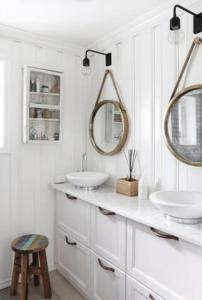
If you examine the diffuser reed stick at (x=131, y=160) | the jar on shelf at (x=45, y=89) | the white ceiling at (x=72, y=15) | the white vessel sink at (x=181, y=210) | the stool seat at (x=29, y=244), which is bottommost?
the stool seat at (x=29, y=244)

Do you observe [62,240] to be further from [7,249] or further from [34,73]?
[34,73]

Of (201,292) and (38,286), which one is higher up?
(201,292)

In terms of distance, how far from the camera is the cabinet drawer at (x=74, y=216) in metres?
2.17

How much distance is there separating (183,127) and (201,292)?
3.53ft

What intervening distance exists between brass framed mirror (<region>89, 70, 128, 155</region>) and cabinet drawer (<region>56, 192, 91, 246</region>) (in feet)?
1.97

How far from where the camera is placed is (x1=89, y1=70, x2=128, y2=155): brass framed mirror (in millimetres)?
2408

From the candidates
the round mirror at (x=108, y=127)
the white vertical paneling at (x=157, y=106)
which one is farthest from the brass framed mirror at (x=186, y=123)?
the round mirror at (x=108, y=127)

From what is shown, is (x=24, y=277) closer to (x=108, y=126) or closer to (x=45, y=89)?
(x=108, y=126)

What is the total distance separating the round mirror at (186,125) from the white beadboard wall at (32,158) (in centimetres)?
121

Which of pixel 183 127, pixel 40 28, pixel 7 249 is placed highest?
pixel 40 28

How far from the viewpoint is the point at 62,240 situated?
8.34 feet

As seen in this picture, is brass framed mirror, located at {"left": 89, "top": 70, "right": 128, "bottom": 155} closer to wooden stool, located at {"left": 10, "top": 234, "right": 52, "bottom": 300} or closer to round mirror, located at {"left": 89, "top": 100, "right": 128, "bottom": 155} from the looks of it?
round mirror, located at {"left": 89, "top": 100, "right": 128, "bottom": 155}

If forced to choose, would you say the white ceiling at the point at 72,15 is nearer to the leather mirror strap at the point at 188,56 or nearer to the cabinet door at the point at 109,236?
the leather mirror strap at the point at 188,56

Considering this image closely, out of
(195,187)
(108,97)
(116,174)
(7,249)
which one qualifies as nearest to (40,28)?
(108,97)
